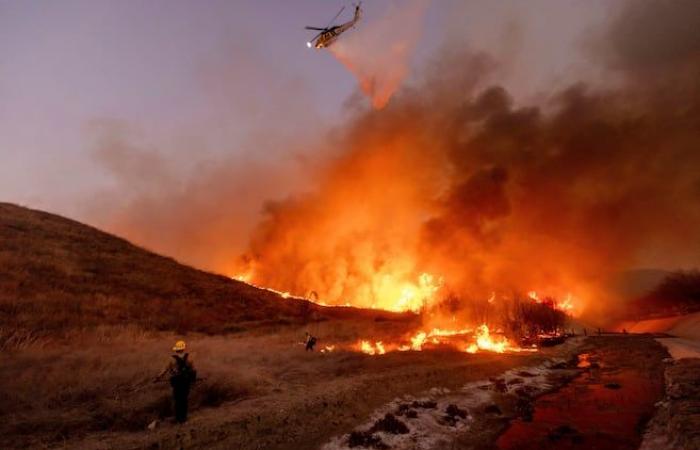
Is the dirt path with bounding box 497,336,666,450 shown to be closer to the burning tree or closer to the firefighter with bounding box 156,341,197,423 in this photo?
the firefighter with bounding box 156,341,197,423

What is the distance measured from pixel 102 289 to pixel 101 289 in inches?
4.3

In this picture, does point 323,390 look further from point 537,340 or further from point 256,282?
point 256,282

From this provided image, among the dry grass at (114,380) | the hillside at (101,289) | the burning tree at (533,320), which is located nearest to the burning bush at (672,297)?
the burning tree at (533,320)

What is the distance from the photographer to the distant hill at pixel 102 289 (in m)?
37.4

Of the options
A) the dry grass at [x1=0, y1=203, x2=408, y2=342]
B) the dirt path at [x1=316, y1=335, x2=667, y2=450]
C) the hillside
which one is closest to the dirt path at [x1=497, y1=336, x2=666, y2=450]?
the dirt path at [x1=316, y1=335, x2=667, y2=450]

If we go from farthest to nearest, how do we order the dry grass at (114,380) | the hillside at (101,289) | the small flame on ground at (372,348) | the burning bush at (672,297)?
the burning bush at (672,297), the hillside at (101,289), the small flame on ground at (372,348), the dry grass at (114,380)

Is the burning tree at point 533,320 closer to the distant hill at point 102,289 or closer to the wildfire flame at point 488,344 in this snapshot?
the wildfire flame at point 488,344

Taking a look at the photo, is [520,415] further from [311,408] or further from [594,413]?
[311,408]

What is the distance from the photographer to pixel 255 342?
1474 inches

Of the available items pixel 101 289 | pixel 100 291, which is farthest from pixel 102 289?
pixel 100 291

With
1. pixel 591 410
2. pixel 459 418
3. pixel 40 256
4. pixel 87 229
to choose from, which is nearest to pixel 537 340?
pixel 591 410

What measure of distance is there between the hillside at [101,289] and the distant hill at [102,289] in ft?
0.24

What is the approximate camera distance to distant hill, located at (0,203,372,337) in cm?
3744

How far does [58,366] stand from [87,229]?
194 ft
